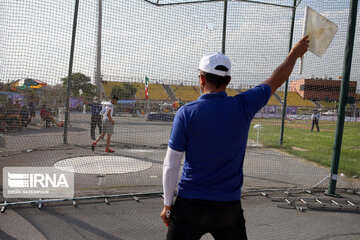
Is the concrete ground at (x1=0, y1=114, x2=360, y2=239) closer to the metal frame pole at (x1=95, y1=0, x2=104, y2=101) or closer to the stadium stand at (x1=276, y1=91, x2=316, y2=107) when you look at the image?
the metal frame pole at (x1=95, y1=0, x2=104, y2=101)

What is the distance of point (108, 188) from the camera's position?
16.6ft

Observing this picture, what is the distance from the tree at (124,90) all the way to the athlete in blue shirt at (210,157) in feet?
12.8

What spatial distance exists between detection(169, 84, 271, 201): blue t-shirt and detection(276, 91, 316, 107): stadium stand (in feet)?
18.3

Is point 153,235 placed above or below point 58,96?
below

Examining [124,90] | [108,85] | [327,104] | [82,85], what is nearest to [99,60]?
[108,85]

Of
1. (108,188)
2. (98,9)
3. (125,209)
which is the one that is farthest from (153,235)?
(98,9)

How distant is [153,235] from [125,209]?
925 millimetres

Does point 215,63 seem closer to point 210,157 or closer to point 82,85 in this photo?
point 210,157

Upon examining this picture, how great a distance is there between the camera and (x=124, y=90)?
561 cm

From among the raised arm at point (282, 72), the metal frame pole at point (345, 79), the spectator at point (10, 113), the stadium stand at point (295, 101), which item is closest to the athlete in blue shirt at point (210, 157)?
the raised arm at point (282, 72)

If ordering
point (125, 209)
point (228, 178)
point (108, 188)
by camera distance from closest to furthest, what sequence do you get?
point (228, 178)
point (125, 209)
point (108, 188)

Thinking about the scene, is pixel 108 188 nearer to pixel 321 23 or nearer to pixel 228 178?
pixel 228 178

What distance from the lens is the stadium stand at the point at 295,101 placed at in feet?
22.0

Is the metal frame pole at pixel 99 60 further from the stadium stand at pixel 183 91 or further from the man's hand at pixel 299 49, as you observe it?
the man's hand at pixel 299 49
